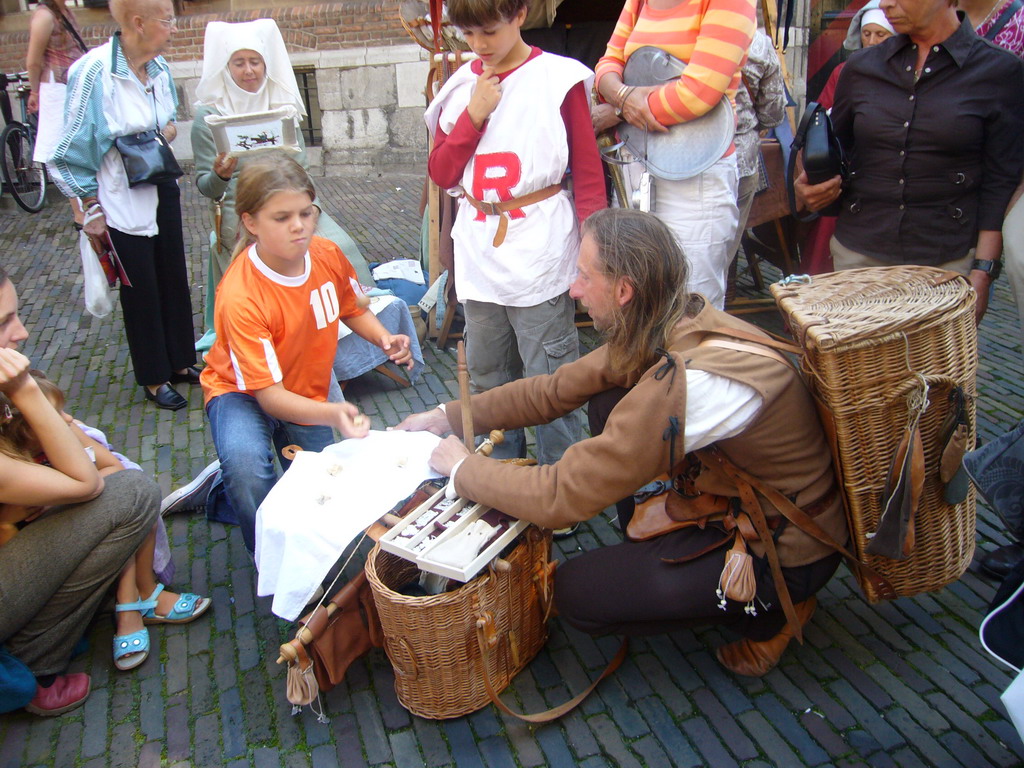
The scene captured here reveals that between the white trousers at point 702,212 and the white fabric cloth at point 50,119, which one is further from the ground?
the white fabric cloth at point 50,119

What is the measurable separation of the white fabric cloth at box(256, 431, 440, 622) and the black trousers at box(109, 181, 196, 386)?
7.90ft

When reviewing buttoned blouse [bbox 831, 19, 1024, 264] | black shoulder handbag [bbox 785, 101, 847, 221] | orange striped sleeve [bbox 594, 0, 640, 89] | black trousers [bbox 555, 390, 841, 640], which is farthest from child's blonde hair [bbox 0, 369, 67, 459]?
buttoned blouse [bbox 831, 19, 1024, 264]

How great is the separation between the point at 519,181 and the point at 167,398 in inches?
105

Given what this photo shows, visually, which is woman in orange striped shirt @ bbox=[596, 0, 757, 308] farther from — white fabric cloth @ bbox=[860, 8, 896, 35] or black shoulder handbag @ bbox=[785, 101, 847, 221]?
white fabric cloth @ bbox=[860, 8, 896, 35]

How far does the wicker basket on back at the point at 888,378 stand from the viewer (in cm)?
222

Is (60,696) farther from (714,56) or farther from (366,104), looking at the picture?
(366,104)

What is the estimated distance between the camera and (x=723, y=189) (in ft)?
11.4

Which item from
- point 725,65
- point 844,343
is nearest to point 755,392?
point 844,343

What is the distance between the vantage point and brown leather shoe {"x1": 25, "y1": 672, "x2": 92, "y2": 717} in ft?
8.72

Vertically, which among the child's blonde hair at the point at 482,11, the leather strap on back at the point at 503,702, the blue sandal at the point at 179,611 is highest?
the child's blonde hair at the point at 482,11

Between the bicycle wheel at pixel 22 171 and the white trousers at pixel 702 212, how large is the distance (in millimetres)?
7872

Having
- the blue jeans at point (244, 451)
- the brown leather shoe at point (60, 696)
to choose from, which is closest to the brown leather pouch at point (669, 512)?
the blue jeans at point (244, 451)

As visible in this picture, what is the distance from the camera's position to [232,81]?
15.3 ft

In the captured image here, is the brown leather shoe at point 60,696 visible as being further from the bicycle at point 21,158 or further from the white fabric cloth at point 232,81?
the bicycle at point 21,158
